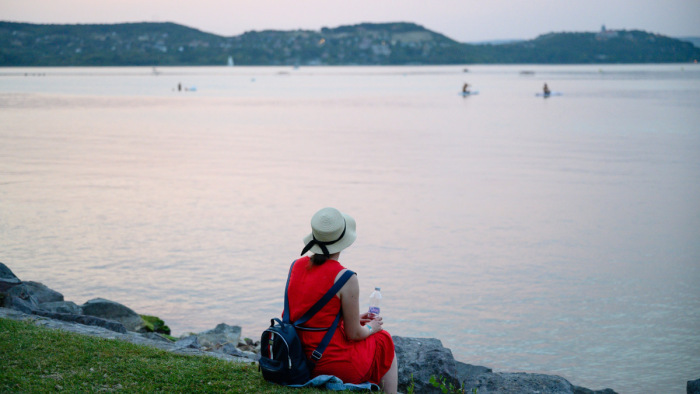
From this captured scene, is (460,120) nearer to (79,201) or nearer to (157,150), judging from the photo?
(157,150)

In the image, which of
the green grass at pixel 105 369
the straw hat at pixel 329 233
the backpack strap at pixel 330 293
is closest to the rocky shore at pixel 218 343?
the green grass at pixel 105 369

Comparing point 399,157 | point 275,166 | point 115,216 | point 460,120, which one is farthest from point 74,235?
point 460,120

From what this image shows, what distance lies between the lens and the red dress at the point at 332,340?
17.2 feet

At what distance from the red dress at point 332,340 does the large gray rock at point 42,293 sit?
6.60 metres

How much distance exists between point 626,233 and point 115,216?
11.6 metres

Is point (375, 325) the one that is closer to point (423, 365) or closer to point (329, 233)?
point (329, 233)

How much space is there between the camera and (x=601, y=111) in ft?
178

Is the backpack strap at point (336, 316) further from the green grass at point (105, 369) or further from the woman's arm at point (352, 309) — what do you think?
the green grass at point (105, 369)

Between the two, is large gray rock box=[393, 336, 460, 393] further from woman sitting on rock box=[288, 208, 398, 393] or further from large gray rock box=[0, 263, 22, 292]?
large gray rock box=[0, 263, 22, 292]

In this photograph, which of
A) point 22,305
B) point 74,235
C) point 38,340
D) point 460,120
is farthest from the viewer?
point 460,120

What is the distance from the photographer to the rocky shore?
6875 mm

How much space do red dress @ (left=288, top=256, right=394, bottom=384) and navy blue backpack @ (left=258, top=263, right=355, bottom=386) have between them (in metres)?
0.04

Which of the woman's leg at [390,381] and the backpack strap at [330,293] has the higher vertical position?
the backpack strap at [330,293]

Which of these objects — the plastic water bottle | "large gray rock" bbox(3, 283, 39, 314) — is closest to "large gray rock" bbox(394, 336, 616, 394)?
the plastic water bottle
